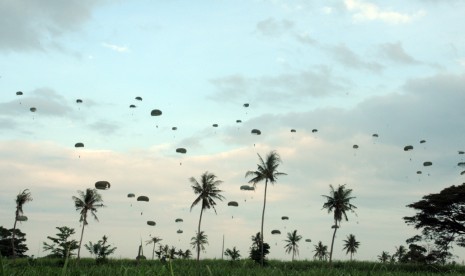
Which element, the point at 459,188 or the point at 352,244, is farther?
the point at 352,244

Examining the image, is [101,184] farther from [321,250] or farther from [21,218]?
[321,250]

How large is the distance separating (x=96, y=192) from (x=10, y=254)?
22.2 metres

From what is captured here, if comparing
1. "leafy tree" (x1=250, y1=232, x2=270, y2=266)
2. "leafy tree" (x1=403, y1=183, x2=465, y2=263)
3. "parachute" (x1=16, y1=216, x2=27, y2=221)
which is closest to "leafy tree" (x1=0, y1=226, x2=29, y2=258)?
"parachute" (x1=16, y1=216, x2=27, y2=221)

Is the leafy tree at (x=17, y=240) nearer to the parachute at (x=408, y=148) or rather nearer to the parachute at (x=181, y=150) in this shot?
the parachute at (x=181, y=150)

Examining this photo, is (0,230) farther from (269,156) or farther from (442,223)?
(442,223)

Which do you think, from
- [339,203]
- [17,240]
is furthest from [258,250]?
[17,240]

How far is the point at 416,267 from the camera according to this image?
57844mm

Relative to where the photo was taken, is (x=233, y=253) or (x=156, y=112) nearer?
(x=156, y=112)

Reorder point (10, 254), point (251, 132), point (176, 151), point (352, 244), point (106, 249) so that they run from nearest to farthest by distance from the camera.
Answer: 1. point (176, 151)
2. point (251, 132)
3. point (106, 249)
4. point (10, 254)
5. point (352, 244)

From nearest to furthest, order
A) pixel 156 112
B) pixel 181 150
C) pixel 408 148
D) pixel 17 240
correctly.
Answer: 1. pixel 156 112
2. pixel 408 148
3. pixel 181 150
4. pixel 17 240

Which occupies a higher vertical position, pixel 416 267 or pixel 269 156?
pixel 269 156

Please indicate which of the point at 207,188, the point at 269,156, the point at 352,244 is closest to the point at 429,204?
the point at 269,156

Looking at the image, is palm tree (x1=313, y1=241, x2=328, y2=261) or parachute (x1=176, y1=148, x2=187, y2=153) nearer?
parachute (x1=176, y1=148, x2=187, y2=153)

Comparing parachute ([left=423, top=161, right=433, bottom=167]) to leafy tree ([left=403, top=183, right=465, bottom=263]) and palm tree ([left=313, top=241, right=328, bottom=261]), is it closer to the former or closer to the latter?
leafy tree ([left=403, top=183, right=465, bottom=263])
